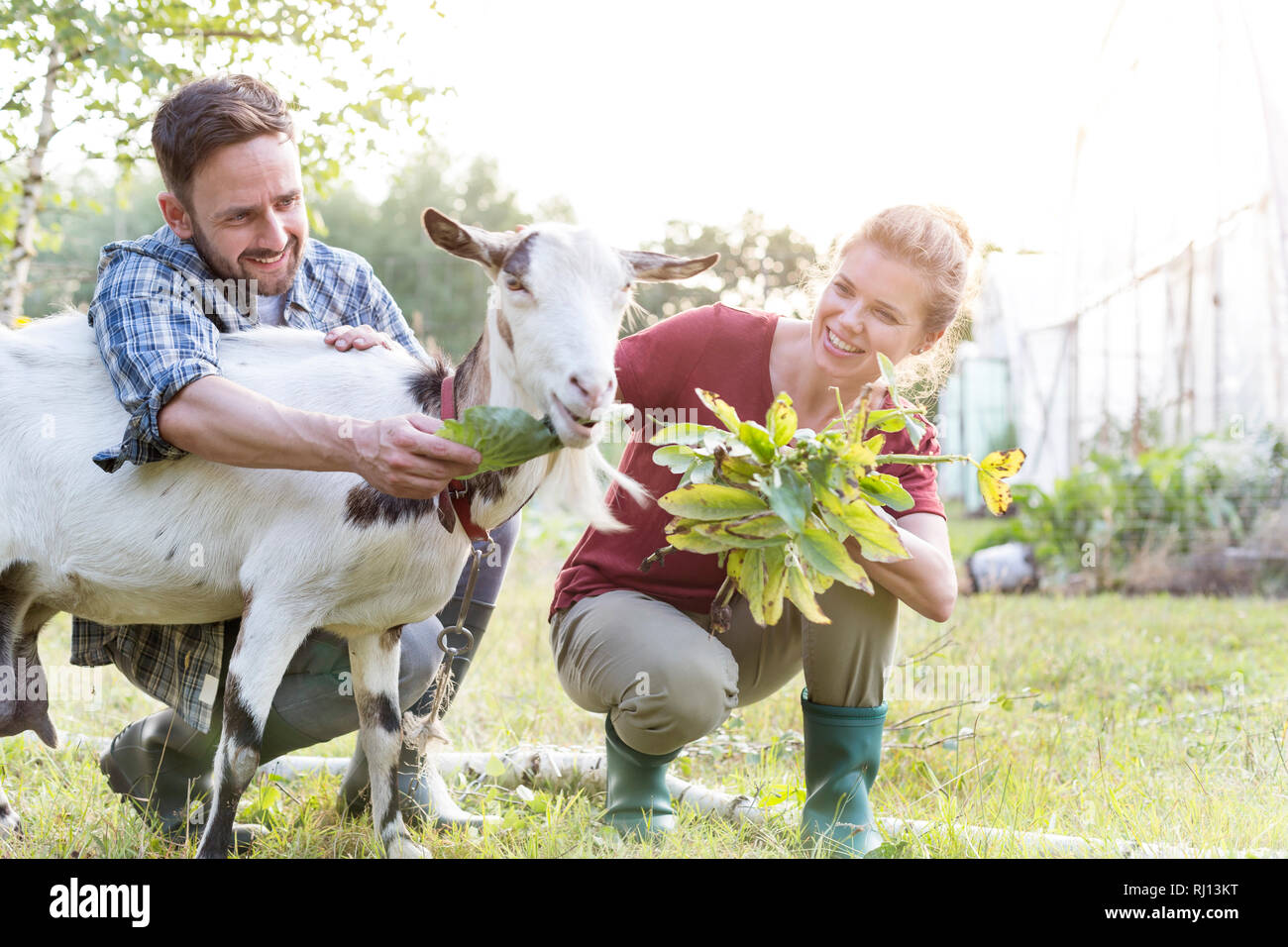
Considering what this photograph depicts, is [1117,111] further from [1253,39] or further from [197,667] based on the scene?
[197,667]

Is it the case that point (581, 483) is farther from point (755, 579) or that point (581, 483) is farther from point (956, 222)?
point (956, 222)

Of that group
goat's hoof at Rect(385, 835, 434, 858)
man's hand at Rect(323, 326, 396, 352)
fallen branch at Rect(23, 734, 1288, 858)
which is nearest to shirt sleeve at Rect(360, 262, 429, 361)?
man's hand at Rect(323, 326, 396, 352)

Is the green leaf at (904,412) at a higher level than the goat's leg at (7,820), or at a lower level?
higher

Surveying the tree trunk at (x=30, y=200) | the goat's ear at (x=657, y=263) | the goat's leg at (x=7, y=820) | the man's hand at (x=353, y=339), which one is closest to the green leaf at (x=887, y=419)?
the goat's ear at (x=657, y=263)

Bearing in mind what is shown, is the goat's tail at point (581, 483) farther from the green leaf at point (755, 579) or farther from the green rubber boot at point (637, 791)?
the green rubber boot at point (637, 791)

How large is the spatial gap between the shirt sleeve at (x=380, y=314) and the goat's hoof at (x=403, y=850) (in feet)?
4.00

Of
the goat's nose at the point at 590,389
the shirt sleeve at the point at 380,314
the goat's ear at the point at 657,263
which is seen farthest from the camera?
the shirt sleeve at the point at 380,314

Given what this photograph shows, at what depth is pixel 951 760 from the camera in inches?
130

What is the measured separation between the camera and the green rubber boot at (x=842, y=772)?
2.54 meters

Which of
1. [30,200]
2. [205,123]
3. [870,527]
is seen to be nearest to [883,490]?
[870,527]

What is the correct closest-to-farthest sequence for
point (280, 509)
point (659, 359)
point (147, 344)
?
→ 1. point (147, 344)
2. point (280, 509)
3. point (659, 359)

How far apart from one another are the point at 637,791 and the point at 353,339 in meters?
1.28

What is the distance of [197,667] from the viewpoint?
8.70 ft

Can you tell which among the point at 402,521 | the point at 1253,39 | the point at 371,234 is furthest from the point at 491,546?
the point at 371,234
